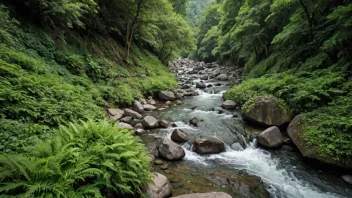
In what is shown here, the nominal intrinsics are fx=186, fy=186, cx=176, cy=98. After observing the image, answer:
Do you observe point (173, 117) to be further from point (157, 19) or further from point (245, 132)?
point (157, 19)

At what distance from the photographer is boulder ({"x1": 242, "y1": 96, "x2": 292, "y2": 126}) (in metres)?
8.43

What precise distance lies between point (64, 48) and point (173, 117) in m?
7.56

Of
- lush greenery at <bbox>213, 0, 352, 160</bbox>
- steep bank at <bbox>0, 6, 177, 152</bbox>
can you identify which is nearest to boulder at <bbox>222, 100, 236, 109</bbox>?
lush greenery at <bbox>213, 0, 352, 160</bbox>

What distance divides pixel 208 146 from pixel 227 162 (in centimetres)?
91

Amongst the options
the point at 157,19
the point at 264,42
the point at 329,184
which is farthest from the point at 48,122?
the point at 264,42

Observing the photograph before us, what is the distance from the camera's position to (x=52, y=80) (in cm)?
725

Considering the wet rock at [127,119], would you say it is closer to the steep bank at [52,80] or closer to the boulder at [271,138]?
the steep bank at [52,80]

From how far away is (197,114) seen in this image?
11523 mm

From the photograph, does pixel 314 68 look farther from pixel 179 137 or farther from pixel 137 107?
pixel 137 107

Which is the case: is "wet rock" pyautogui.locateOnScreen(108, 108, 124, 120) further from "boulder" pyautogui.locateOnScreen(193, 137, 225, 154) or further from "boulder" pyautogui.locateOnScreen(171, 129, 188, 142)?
"boulder" pyautogui.locateOnScreen(193, 137, 225, 154)

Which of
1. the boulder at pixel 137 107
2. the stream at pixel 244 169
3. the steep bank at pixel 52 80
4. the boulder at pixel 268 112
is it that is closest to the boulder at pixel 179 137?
the stream at pixel 244 169

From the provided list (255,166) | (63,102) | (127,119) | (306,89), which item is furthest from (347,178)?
(63,102)

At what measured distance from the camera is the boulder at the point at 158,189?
4.13 metres

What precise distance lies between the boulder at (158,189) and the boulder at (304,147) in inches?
191
